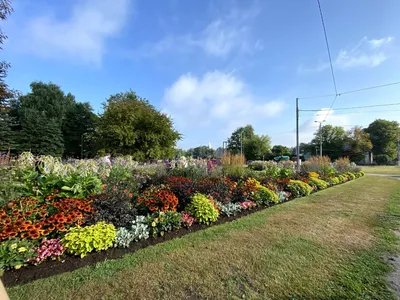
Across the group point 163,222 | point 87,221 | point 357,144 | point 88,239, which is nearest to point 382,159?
point 357,144

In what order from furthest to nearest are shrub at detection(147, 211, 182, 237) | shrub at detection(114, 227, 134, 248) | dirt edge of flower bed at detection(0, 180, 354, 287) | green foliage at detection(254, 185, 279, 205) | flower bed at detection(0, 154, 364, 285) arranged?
1. green foliage at detection(254, 185, 279, 205)
2. shrub at detection(147, 211, 182, 237)
3. shrub at detection(114, 227, 134, 248)
4. flower bed at detection(0, 154, 364, 285)
5. dirt edge of flower bed at detection(0, 180, 354, 287)

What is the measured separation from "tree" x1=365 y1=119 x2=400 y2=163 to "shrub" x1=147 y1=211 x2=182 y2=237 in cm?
5431

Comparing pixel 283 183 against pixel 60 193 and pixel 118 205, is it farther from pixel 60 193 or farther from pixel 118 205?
Result: pixel 60 193

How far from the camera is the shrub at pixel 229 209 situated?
4.38 metres

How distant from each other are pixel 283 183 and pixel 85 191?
6.01m

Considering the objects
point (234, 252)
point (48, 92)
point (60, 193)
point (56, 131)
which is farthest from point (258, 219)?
point (48, 92)

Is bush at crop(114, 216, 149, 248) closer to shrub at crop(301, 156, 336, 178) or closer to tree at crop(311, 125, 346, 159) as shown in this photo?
shrub at crop(301, 156, 336, 178)

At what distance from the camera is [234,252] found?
2.75 meters

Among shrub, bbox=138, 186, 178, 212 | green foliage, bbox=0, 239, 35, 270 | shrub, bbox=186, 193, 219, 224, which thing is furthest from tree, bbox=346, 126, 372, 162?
green foliage, bbox=0, 239, 35, 270

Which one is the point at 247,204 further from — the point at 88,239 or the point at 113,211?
the point at 88,239

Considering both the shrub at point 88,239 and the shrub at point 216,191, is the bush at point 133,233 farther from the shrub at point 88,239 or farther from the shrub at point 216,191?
the shrub at point 216,191

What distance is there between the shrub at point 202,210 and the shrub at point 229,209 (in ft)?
1.33

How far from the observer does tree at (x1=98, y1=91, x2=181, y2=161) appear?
1580cm

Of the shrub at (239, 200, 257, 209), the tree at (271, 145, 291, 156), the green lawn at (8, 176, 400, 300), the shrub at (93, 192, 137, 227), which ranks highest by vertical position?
the tree at (271, 145, 291, 156)
